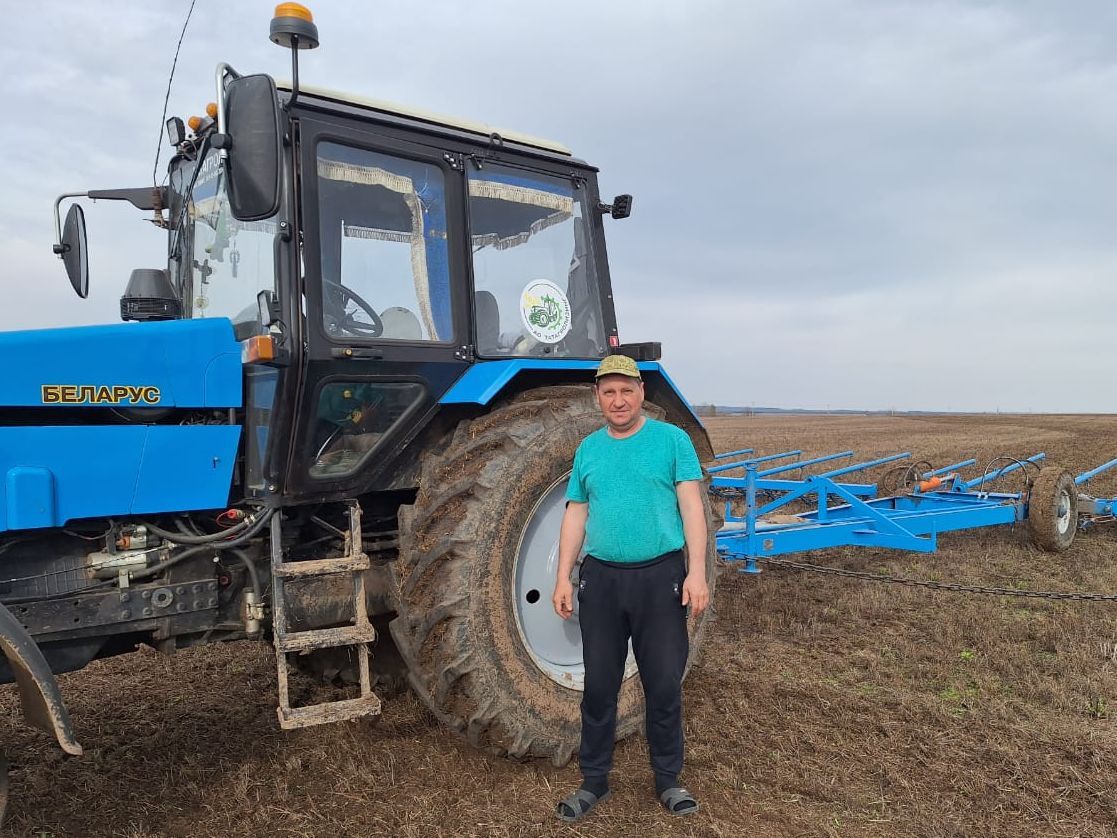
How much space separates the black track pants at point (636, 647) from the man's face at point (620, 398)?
20.0 inches

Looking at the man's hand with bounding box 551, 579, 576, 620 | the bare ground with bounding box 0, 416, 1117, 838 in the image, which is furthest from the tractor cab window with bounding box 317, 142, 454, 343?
the bare ground with bounding box 0, 416, 1117, 838

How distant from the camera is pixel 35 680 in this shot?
94.8 inches

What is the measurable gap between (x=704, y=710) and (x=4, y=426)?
10.0 feet

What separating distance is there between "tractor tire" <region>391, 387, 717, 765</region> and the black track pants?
32 centimetres

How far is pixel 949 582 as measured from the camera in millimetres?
6289

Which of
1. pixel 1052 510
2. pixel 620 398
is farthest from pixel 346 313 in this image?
pixel 1052 510

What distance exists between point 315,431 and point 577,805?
1.68 meters

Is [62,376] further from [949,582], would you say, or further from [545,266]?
[949,582]

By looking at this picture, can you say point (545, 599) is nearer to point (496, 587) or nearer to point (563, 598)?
point (496, 587)

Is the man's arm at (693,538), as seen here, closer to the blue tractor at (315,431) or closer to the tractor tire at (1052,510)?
the blue tractor at (315,431)

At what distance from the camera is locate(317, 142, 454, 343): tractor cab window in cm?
321

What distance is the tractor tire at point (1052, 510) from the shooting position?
7.02 metres

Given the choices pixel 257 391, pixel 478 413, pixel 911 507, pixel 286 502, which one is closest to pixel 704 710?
pixel 478 413

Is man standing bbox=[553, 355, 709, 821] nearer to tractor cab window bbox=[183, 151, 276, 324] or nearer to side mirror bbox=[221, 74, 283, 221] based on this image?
side mirror bbox=[221, 74, 283, 221]
